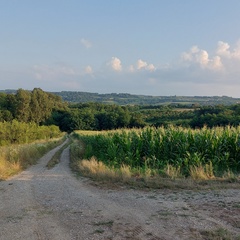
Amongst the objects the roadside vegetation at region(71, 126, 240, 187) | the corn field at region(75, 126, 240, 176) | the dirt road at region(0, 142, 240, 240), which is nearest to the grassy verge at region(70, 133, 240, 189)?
the roadside vegetation at region(71, 126, 240, 187)

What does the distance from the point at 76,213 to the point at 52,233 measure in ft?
4.52

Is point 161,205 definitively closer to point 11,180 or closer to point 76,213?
point 76,213

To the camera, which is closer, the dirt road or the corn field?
the dirt road

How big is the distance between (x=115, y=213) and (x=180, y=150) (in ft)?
27.8

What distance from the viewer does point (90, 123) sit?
299 ft

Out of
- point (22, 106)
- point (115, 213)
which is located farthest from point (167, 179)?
point (22, 106)

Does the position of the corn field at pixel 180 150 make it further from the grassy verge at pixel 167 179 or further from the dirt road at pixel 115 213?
the dirt road at pixel 115 213

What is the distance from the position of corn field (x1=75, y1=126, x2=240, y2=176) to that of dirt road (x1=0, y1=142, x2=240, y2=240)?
15.2 feet

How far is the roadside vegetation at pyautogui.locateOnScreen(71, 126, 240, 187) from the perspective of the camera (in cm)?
1194

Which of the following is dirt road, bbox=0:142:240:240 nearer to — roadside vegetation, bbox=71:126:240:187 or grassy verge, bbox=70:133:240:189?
grassy verge, bbox=70:133:240:189

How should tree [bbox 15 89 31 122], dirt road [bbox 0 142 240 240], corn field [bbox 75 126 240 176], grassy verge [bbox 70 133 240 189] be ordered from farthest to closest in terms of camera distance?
tree [bbox 15 89 31 122] → corn field [bbox 75 126 240 176] → grassy verge [bbox 70 133 240 189] → dirt road [bbox 0 142 240 240]

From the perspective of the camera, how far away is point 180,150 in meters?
15.0

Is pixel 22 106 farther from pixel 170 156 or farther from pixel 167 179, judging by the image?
pixel 167 179

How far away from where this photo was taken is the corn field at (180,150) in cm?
1416
